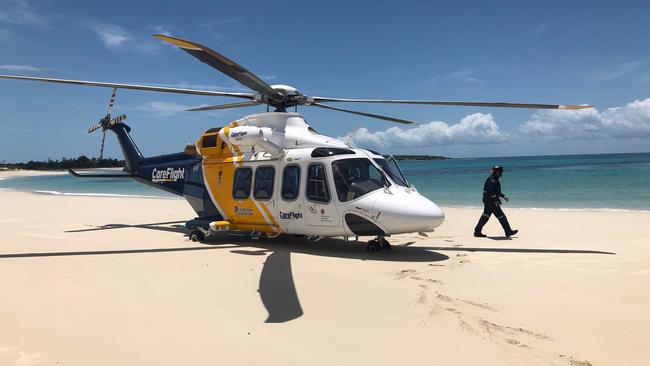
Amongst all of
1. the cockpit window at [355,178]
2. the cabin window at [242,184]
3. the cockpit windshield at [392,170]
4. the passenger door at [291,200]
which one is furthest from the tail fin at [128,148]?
the cockpit windshield at [392,170]

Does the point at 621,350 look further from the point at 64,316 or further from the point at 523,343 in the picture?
the point at 64,316

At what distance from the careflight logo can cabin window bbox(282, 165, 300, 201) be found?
3155 millimetres

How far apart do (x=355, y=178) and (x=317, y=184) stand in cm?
68

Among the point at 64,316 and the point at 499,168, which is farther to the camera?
the point at 499,168

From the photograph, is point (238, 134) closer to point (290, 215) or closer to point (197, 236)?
point (290, 215)

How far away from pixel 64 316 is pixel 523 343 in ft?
14.1

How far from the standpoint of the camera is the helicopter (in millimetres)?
6270

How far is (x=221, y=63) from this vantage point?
207 inches

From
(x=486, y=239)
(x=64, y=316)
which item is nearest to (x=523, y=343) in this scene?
(x=64, y=316)

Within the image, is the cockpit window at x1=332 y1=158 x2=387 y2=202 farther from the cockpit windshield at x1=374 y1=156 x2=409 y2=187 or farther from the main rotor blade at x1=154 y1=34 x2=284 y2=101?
the main rotor blade at x1=154 y1=34 x2=284 y2=101

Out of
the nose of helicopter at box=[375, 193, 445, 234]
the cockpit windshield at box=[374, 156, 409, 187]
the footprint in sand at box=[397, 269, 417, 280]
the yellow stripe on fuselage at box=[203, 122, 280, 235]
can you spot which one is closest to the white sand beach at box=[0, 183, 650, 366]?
the footprint in sand at box=[397, 269, 417, 280]

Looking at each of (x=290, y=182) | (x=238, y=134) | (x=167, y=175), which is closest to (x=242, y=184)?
(x=238, y=134)

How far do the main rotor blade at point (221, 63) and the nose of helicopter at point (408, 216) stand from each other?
109 inches

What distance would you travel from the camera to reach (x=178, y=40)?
4.52 meters
